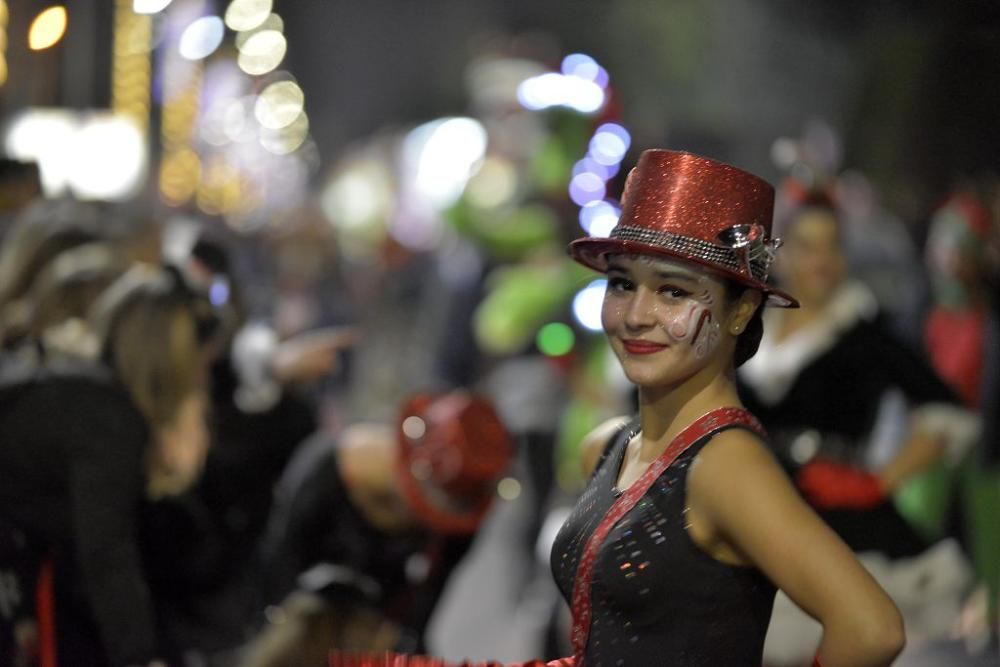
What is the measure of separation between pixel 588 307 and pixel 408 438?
288cm

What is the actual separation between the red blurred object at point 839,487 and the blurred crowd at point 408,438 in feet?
0.03

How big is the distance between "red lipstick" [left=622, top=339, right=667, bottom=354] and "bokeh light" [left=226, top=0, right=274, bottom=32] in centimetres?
976

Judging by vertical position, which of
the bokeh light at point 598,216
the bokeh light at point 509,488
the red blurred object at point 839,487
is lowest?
the bokeh light at point 509,488

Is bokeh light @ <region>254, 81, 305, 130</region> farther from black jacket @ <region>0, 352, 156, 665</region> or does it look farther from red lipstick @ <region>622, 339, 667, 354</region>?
red lipstick @ <region>622, 339, 667, 354</region>

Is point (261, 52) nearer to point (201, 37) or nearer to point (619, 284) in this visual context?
point (201, 37)

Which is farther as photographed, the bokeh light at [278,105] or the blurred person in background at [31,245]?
the bokeh light at [278,105]

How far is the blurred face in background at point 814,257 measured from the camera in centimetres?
611

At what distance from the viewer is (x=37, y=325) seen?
5.02 meters

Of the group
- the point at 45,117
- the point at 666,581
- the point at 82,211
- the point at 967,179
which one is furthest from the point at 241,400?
the point at 967,179

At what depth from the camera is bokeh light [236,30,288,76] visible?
46.9 ft

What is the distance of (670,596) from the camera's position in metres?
2.86

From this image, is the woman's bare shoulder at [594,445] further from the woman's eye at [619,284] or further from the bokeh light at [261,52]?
the bokeh light at [261,52]

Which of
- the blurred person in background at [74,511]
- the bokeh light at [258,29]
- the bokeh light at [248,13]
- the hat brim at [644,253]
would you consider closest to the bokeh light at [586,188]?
the blurred person in background at [74,511]

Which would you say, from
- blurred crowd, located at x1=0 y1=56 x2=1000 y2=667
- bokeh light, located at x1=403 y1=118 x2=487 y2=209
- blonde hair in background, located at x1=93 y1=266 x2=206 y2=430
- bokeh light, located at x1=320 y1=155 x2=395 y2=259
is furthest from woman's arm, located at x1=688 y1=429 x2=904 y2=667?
bokeh light, located at x1=320 y1=155 x2=395 y2=259
